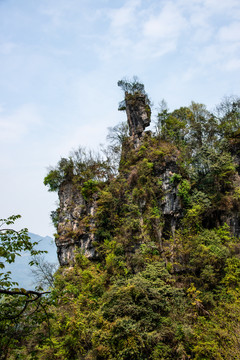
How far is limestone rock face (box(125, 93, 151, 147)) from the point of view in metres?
28.5

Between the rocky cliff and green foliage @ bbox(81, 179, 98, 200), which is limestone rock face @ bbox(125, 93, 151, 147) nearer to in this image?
the rocky cliff

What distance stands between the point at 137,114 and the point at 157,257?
18230mm

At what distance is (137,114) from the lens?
2908 centimetres

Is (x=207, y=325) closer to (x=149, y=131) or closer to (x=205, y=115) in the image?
(x=149, y=131)

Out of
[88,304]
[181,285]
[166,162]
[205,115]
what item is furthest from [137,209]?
[205,115]

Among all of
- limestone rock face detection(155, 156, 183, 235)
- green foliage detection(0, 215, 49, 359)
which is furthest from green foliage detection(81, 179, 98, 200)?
green foliage detection(0, 215, 49, 359)

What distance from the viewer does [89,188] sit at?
85.7 feet

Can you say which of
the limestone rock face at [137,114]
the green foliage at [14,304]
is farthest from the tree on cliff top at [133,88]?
the green foliage at [14,304]

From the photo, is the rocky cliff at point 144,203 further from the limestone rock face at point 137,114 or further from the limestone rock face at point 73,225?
the limestone rock face at point 137,114

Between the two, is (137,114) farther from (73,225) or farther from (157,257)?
(157,257)

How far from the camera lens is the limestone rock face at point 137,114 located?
28.5m

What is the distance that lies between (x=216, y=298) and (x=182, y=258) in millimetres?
3769

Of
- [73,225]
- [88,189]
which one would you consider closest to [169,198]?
[88,189]

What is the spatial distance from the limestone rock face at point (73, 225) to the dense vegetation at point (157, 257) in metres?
0.95
